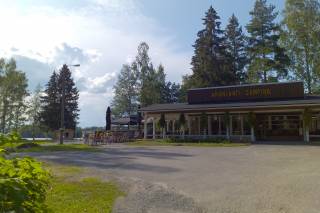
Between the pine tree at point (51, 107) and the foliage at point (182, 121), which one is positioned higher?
the pine tree at point (51, 107)


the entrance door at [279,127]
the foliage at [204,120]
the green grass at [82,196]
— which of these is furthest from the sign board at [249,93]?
the green grass at [82,196]

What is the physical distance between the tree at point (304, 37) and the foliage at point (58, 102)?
1456 inches

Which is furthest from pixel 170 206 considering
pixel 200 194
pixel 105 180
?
pixel 105 180

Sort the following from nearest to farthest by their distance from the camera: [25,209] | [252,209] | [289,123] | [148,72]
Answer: [25,209]
[252,209]
[289,123]
[148,72]

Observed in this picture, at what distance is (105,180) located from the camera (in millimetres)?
10922

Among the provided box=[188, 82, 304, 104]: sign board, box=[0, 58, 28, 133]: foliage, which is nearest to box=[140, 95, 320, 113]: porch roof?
box=[188, 82, 304, 104]: sign board

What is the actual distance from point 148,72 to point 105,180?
53.3 metres

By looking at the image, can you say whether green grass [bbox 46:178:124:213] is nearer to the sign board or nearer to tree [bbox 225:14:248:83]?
the sign board

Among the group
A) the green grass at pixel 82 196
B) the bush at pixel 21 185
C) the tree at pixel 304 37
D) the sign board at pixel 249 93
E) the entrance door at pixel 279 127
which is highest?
the tree at pixel 304 37

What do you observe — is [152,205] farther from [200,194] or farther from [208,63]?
[208,63]

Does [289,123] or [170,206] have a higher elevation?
[289,123]

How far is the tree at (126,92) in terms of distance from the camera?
65062 millimetres

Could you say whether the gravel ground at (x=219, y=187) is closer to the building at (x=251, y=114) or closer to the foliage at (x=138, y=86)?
the building at (x=251, y=114)

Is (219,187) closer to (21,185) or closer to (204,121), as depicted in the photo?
(21,185)
